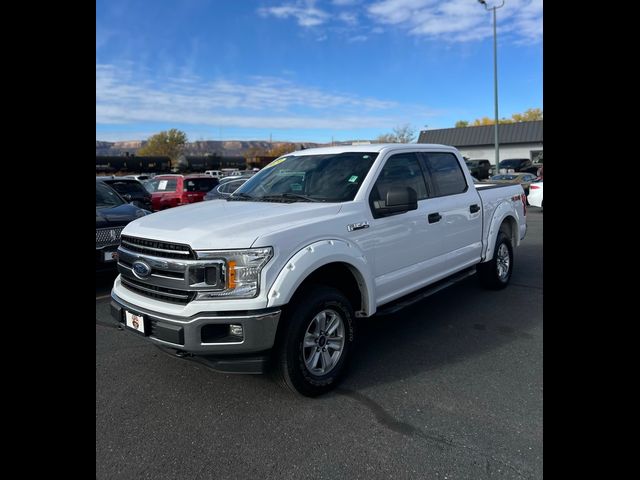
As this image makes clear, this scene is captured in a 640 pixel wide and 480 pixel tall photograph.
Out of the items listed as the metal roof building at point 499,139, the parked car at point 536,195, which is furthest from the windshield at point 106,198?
the metal roof building at point 499,139

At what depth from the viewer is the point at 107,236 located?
643 centimetres

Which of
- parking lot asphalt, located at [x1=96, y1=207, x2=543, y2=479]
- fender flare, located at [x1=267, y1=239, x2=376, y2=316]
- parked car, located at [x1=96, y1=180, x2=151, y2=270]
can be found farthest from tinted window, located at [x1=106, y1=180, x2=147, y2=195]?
fender flare, located at [x1=267, y1=239, x2=376, y2=316]

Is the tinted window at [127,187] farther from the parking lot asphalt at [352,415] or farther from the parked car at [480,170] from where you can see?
the parked car at [480,170]

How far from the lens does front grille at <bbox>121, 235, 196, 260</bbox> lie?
10.2ft

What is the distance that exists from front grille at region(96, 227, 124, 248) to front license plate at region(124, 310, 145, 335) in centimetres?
A: 334

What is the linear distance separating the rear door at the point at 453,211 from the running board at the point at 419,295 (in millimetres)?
120

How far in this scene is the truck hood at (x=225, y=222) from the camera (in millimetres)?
3055
